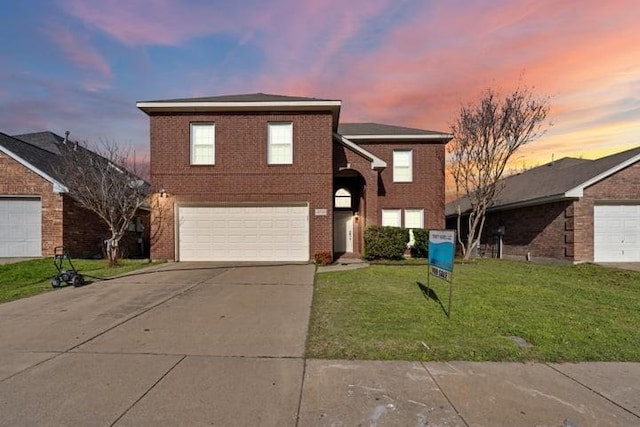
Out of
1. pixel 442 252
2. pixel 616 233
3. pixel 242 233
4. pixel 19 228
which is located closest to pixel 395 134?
pixel 242 233

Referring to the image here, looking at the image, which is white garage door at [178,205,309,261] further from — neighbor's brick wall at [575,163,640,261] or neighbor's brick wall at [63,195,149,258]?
neighbor's brick wall at [575,163,640,261]

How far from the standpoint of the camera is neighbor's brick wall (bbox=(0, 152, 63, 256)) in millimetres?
17031

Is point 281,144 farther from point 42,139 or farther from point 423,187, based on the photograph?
point 42,139

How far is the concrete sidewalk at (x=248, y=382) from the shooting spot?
3.95 metres

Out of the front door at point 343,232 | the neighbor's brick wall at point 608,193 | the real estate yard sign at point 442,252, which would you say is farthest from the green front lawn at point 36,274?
the neighbor's brick wall at point 608,193

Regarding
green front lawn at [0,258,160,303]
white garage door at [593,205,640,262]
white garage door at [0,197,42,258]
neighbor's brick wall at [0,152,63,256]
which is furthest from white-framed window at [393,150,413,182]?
white garage door at [0,197,42,258]

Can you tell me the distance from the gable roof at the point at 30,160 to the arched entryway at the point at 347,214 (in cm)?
1185

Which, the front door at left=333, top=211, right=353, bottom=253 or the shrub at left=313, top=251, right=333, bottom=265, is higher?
the front door at left=333, top=211, right=353, bottom=253

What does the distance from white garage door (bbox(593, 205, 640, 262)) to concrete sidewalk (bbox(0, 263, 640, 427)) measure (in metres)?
14.2

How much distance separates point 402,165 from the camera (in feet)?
73.5

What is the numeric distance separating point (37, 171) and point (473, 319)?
17.4 metres

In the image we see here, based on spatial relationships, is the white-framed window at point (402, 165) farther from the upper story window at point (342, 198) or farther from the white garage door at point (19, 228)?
the white garage door at point (19, 228)

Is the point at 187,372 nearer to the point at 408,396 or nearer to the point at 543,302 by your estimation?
the point at 408,396

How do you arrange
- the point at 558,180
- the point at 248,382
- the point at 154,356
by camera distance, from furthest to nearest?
the point at 558,180 → the point at 154,356 → the point at 248,382
